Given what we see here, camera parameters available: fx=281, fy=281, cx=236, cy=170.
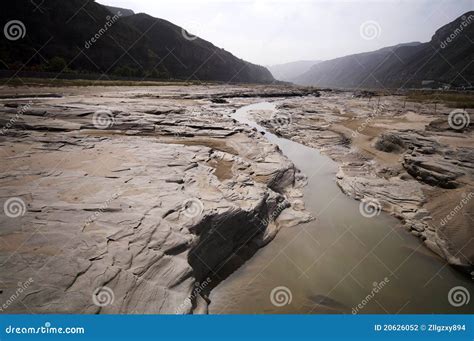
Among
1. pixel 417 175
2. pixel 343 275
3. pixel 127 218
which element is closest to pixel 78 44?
pixel 127 218

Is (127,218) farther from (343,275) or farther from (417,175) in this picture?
(417,175)

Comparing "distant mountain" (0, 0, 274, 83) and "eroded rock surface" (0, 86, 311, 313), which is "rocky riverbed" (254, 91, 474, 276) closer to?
"eroded rock surface" (0, 86, 311, 313)

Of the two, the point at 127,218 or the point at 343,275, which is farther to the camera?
the point at 343,275

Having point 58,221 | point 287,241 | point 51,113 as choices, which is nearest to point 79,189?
point 58,221

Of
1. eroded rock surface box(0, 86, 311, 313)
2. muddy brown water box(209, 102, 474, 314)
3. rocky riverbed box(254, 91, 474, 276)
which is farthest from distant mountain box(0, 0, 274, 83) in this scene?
muddy brown water box(209, 102, 474, 314)

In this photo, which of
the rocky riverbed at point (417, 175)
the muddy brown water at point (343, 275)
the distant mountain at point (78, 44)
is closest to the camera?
the muddy brown water at point (343, 275)

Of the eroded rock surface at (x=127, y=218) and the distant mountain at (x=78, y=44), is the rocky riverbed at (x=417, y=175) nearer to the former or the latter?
the eroded rock surface at (x=127, y=218)

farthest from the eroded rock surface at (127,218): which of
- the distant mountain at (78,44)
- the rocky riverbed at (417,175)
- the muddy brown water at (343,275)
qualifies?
the distant mountain at (78,44)

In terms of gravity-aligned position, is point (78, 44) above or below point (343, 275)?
above

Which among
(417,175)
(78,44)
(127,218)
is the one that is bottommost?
(127,218)

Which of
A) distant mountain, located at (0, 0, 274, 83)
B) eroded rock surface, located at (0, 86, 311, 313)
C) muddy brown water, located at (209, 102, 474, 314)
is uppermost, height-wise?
distant mountain, located at (0, 0, 274, 83)
